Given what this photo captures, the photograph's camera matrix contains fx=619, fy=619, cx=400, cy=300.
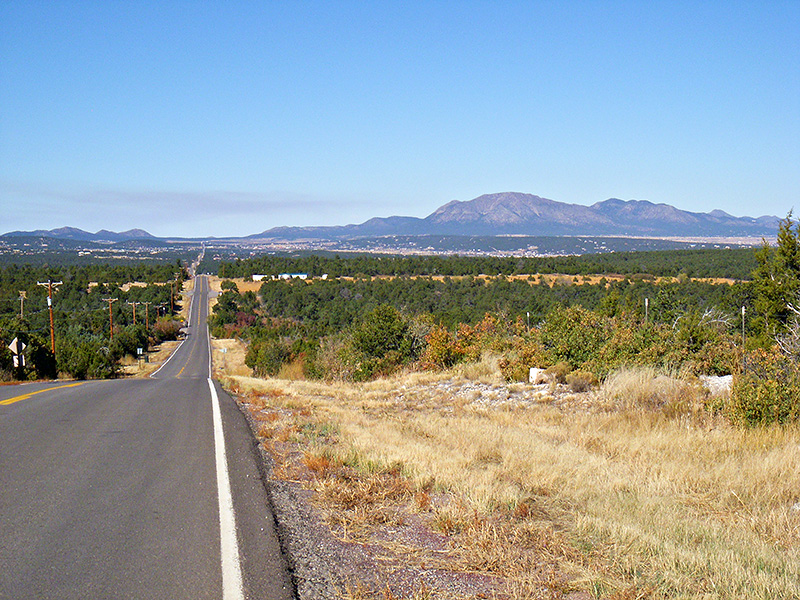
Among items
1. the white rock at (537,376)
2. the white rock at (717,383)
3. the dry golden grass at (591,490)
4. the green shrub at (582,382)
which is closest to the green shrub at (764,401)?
the dry golden grass at (591,490)

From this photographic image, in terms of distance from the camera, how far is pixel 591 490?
6348 mm

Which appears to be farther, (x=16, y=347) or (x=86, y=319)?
(x=86, y=319)

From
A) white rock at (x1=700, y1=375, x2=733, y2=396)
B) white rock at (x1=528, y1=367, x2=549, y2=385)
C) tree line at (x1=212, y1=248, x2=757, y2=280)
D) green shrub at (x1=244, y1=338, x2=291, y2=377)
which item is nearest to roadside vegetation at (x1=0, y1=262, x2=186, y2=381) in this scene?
green shrub at (x1=244, y1=338, x2=291, y2=377)

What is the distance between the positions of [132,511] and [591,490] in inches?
174

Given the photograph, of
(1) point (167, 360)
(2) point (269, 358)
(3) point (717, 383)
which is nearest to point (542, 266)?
(1) point (167, 360)

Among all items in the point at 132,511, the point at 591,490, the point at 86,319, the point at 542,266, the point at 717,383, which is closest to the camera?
the point at 132,511

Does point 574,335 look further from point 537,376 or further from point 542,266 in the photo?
point 542,266

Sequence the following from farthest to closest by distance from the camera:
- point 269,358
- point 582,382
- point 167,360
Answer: point 167,360
point 269,358
point 582,382

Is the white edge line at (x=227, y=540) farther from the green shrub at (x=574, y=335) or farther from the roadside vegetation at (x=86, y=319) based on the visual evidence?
the roadside vegetation at (x=86, y=319)

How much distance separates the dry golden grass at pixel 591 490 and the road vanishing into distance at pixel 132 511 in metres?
0.86

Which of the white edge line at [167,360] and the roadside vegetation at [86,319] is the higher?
the roadside vegetation at [86,319]

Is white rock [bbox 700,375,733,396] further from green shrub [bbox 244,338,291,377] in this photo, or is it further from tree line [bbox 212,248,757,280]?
tree line [bbox 212,248,757,280]

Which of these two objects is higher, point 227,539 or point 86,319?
point 227,539

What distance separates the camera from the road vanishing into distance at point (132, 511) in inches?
160
